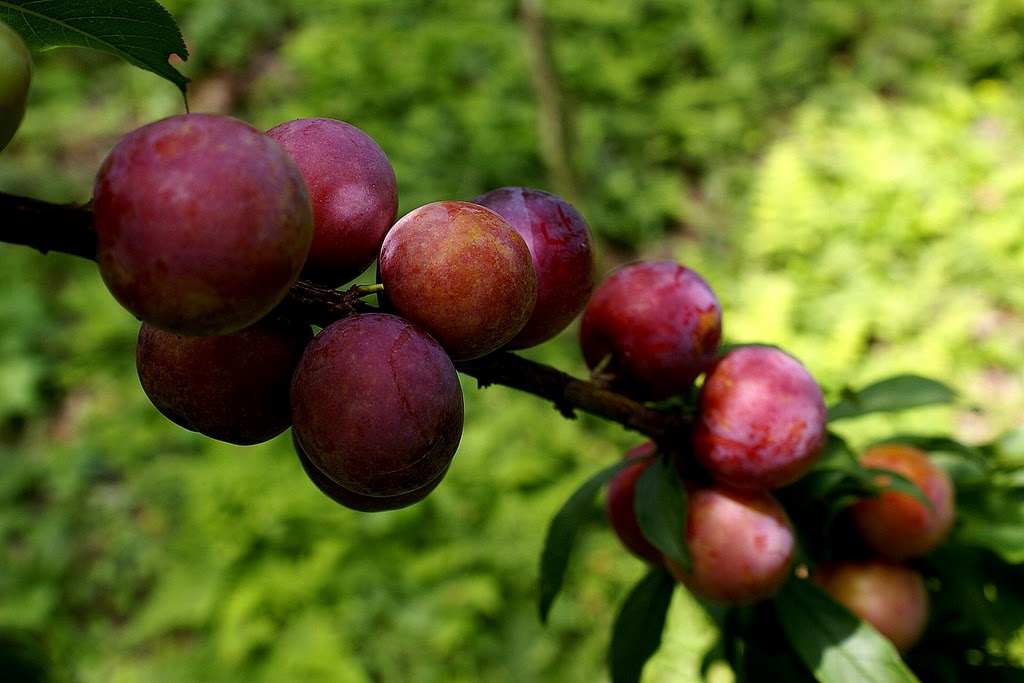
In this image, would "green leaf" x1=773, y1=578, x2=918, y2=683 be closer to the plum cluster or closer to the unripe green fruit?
the plum cluster

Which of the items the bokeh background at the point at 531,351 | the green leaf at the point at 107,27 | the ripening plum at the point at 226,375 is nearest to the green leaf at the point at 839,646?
the ripening plum at the point at 226,375

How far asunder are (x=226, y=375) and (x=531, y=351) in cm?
237

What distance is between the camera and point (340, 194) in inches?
19.9

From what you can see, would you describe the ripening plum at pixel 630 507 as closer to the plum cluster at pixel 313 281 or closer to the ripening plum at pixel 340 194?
the plum cluster at pixel 313 281

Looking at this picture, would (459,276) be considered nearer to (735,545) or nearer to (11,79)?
(11,79)

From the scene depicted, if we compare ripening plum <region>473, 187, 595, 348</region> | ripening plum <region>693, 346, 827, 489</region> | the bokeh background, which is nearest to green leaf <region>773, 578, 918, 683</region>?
ripening plum <region>693, 346, 827, 489</region>

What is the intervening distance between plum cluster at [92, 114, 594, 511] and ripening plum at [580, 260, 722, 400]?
5.4 inches

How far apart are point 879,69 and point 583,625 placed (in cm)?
278

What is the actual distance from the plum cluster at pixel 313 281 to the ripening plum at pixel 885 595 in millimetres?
521

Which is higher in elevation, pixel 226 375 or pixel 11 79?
pixel 11 79

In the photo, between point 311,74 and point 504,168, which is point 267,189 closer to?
point 504,168

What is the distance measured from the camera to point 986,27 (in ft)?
11.3

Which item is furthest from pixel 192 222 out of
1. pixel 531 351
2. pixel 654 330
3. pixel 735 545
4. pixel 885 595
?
pixel 531 351

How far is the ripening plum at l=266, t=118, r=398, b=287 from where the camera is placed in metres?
0.50
